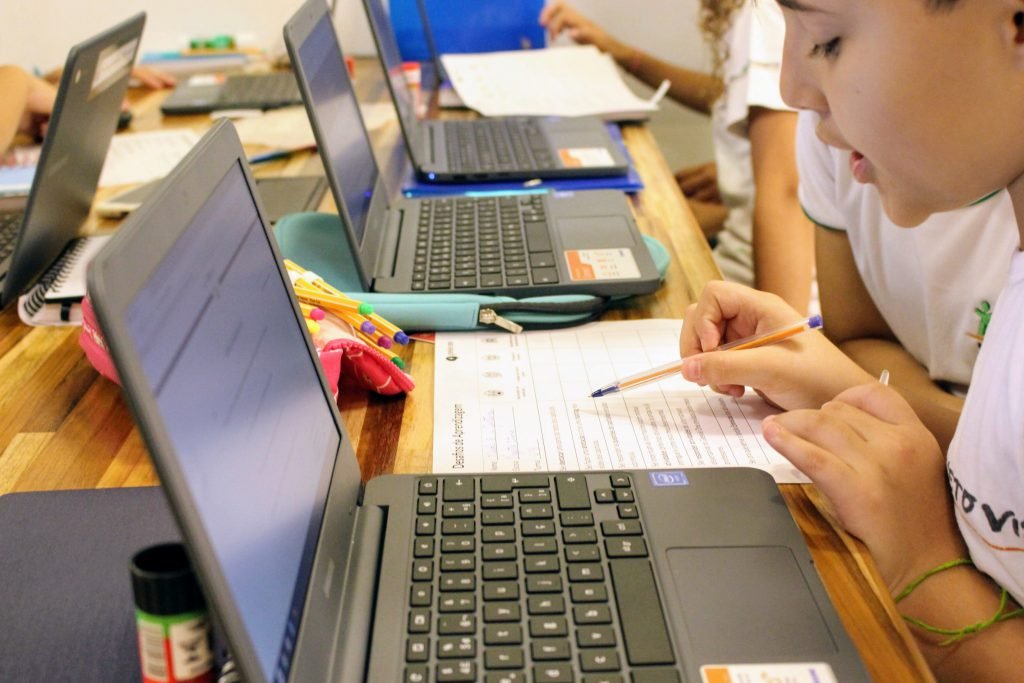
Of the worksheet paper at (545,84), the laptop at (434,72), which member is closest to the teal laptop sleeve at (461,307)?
the worksheet paper at (545,84)

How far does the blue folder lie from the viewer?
4.20 feet

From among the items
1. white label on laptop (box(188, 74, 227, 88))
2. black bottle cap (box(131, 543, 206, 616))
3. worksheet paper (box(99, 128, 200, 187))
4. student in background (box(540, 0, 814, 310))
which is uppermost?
black bottle cap (box(131, 543, 206, 616))

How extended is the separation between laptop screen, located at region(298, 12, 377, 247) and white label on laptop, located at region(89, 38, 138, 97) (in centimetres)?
27

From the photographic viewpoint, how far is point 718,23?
5.19 feet

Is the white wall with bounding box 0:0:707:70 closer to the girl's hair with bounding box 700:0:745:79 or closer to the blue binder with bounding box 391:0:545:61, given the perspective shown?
the blue binder with bounding box 391:0:545:61

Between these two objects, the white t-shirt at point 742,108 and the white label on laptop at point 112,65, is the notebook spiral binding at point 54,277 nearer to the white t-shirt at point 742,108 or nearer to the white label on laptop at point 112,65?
the white label on laptop at point 112,65

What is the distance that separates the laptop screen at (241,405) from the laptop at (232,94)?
3.98 feet

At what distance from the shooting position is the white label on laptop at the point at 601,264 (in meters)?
0.96

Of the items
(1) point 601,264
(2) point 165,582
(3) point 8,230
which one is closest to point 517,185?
(1) point 601,264

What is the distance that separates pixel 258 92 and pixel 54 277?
851mm

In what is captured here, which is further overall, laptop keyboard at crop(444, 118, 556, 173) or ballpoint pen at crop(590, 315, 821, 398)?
laptop keyboard at crop(444, 118, 556, 173)

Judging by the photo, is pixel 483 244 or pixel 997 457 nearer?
pixel 997 457

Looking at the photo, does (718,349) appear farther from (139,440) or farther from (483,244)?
(139,440)

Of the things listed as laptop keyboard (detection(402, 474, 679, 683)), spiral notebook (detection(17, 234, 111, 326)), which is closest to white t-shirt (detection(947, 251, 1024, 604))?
laptop keyboard (detection(402, 474, 679, 683))
